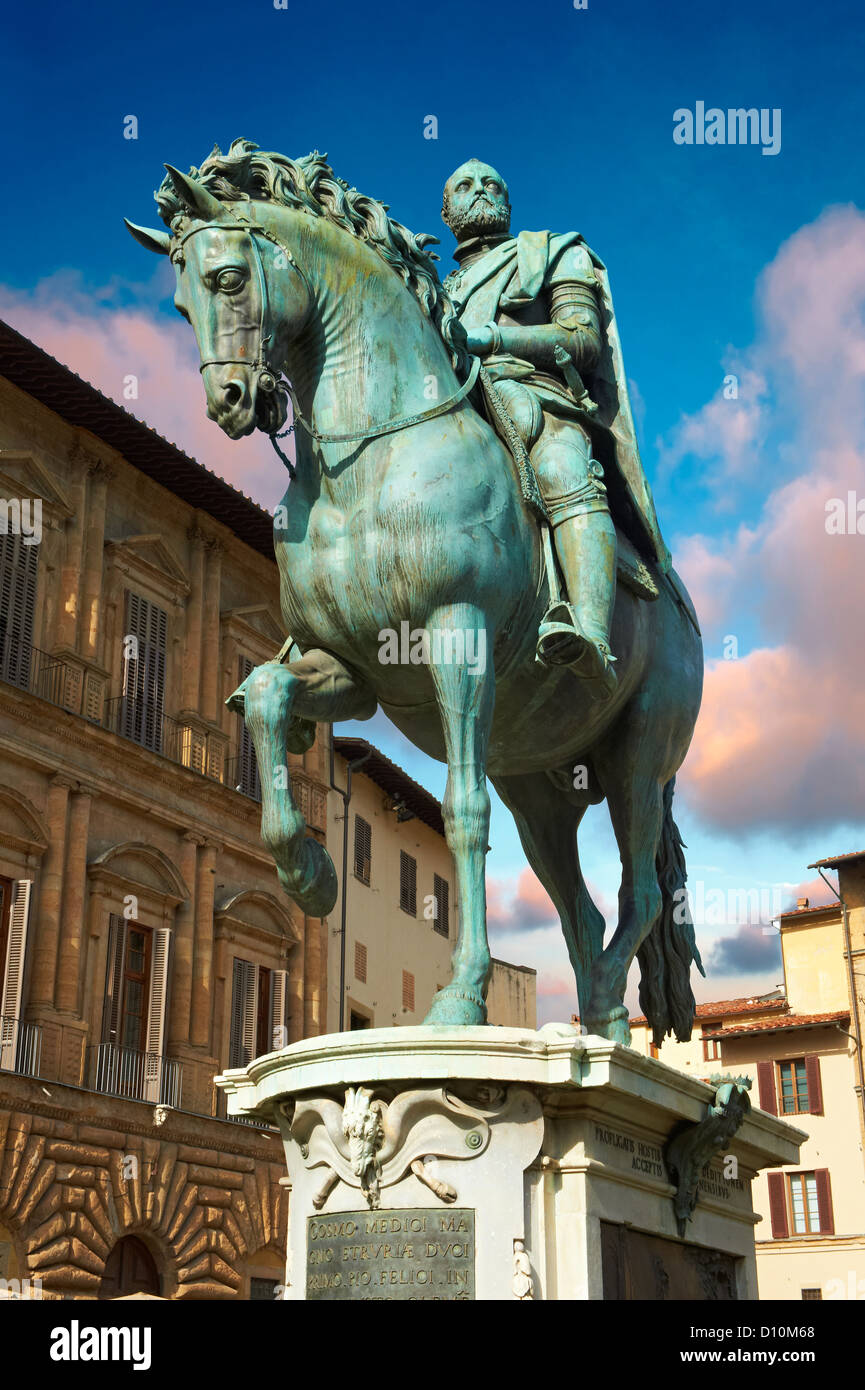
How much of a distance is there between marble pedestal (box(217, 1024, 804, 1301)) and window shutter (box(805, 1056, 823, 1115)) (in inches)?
1312

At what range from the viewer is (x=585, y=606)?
546cm

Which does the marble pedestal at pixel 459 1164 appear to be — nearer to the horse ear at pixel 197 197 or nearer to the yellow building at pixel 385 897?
the horse ear at pixel 197 197

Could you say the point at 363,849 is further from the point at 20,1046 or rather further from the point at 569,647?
the point at 569,647

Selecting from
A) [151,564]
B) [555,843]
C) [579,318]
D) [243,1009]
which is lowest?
[555,843]

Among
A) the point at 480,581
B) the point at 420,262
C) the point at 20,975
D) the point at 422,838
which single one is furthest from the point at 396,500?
the point at 422,838

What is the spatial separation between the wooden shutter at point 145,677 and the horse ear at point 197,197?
65.7ft

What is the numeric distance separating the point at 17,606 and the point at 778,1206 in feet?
73.7

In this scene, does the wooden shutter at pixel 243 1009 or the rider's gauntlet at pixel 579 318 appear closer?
the rider's gauntlet at pixel 579 318

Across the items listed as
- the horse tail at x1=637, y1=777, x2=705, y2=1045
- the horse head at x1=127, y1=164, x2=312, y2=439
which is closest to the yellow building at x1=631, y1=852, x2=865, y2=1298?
the horse tail at x1=637, y1=777, x2=705, y2=1045

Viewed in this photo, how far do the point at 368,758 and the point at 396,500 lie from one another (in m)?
26.0

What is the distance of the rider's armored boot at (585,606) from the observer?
526 centimetres

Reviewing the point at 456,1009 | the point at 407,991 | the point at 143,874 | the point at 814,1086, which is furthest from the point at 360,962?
the point at 456,1009

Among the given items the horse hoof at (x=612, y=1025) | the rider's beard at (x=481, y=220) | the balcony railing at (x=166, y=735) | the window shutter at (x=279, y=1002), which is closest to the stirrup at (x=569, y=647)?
the horse hoof at (x=612, y=1025)

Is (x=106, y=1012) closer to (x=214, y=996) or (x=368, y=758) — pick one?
(x=214, y=996)
